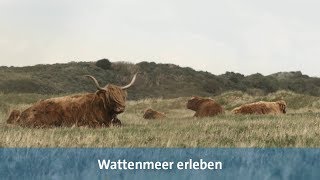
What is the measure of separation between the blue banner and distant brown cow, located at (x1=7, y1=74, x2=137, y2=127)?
324 inches

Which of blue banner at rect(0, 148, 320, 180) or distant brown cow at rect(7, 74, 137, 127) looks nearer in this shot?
blue banner at rect(0, 148, 320, 180)

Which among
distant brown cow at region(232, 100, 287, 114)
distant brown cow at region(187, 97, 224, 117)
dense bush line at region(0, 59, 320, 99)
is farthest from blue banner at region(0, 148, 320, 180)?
dense bush line at region(0, 59, 320, 99)

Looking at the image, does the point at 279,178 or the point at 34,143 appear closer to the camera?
the point at 279,178

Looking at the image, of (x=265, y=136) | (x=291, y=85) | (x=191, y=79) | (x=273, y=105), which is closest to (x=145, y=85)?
(x=191, y=79)

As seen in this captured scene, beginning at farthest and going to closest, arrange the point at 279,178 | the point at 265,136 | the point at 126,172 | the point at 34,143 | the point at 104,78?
the point at 104,78
the point at 265,136
the point at 34,143
the point at 126,172
the point at 279,178

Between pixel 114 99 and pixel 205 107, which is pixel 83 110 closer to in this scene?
pixel 114 99

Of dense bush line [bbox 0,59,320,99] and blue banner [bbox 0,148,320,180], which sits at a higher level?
dense bush line [bbox 0,59,320,99]

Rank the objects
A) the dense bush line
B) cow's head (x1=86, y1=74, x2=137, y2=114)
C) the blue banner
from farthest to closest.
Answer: the dense bush line → cow's head (x1=86, y1=74, x2=137, y2=114) → the blue banner

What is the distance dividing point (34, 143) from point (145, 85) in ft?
272

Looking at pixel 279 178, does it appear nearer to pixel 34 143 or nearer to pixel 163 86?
pixel 34 143

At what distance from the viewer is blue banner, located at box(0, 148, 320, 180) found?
6.20 meters

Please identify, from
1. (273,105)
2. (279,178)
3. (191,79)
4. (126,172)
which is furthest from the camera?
(191,79)

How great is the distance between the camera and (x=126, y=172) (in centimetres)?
641

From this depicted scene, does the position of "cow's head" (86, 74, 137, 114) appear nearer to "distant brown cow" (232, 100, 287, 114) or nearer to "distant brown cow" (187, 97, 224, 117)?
"distant brown cow" (187, 97, 224, 117)
